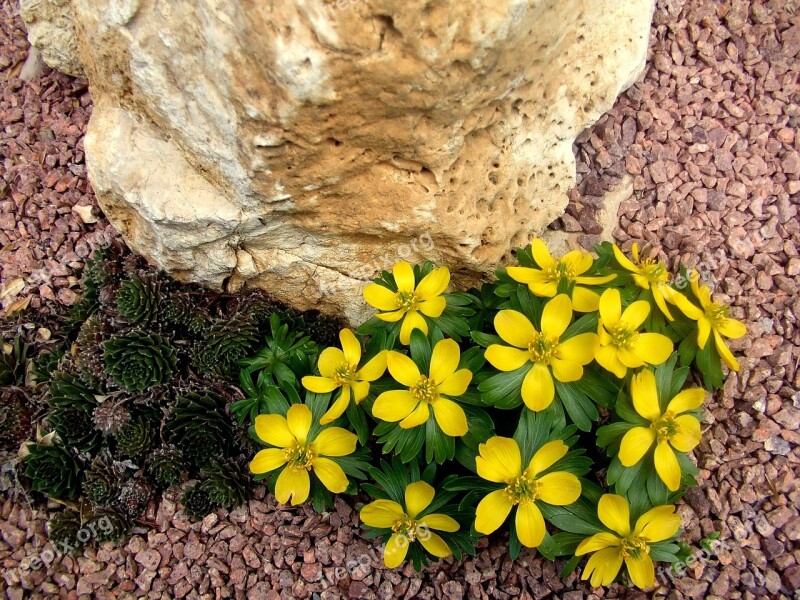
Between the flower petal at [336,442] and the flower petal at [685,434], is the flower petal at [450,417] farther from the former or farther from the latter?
the flower petal at [685,434]

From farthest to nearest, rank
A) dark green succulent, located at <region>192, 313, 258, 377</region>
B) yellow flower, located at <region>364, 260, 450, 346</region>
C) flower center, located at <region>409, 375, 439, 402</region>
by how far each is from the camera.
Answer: dark green succulent, located at <region>192, 313, 258, 377</region> < yellow flower, located at <region>364, 260, 450, 346</region> < flower center, located at <region>409, 375, 439, 402</region>

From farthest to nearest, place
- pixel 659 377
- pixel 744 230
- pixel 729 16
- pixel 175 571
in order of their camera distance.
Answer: pixel 729 16 < pixel 744 230 < pixel 175 571 < pixel 659 377

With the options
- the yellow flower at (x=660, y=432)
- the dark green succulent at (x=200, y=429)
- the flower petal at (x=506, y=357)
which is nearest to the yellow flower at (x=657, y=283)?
the yellow flower at (x=660, y=432)

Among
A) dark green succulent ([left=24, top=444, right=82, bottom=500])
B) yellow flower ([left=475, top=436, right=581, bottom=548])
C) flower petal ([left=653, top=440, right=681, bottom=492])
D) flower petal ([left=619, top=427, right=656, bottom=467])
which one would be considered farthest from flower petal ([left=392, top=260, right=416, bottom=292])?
dark green succulent ([left=24, top=444, right=82, bottom=500])

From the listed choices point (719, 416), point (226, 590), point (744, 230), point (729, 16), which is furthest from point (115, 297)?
point (729, 16)

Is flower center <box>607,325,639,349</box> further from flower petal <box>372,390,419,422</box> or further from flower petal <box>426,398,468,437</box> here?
flower petal <box>372,390,419,422</box>

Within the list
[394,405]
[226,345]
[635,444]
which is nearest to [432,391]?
[394,405]

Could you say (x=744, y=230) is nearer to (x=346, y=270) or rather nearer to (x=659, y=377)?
(x=659, y=377)
